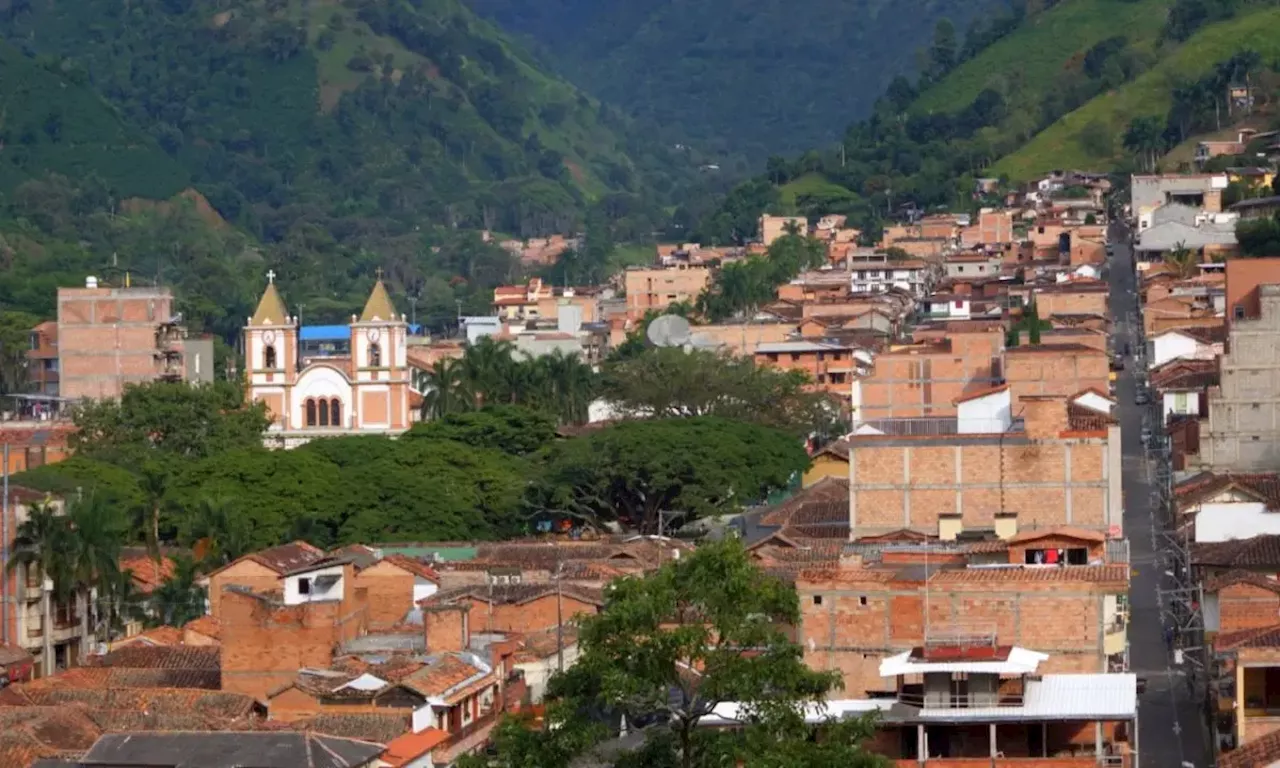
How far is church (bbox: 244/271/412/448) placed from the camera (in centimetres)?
11431

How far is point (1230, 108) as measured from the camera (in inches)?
6304

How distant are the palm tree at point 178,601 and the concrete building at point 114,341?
50233mm

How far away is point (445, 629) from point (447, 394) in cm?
5567

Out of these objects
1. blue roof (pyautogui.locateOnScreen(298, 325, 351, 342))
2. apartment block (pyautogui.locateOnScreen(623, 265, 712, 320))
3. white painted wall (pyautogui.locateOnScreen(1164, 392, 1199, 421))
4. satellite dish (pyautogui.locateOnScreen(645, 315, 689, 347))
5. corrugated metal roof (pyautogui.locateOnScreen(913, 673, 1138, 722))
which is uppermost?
apartment block (pyautogui.locateOnScreen(623, 265, 712, 320))

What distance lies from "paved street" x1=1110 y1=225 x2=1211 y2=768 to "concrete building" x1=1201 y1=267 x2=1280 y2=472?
193 cm

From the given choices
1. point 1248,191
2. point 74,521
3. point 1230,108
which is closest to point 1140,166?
point 1230,108

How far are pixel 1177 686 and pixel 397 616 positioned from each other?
15.1 meters

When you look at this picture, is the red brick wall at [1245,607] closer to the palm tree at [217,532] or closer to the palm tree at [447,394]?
the palm tree at [217,532]

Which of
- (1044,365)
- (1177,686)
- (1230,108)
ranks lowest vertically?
(1177,686)

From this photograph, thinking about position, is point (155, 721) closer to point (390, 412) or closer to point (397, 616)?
point (397, 616)

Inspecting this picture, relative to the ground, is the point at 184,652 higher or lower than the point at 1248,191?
lower

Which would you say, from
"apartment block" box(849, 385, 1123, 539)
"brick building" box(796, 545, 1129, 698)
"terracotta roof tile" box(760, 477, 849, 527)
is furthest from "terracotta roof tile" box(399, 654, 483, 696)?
"terracotta roof tile" box(760, 477, 849, 527)

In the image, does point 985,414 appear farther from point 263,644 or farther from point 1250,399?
point 263,644

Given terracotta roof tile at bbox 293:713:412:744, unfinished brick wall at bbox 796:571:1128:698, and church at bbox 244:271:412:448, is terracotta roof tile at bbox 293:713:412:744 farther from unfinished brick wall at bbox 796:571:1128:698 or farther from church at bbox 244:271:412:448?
church at bbox 244:271:412:448
